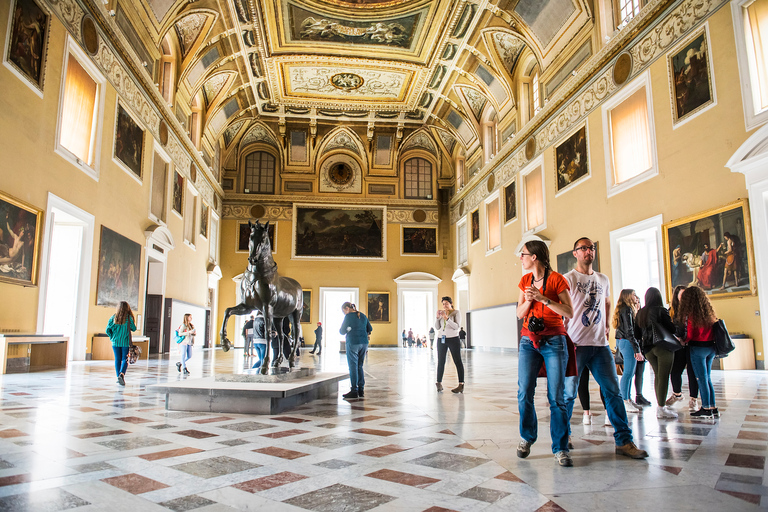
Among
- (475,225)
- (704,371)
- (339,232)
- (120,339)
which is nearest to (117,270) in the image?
(120,339)

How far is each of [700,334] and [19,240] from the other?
463 inches

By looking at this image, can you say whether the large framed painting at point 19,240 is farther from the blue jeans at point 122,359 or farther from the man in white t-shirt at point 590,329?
the man in white t-shirt at point 590,329

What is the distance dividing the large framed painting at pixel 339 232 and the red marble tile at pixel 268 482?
27702mm

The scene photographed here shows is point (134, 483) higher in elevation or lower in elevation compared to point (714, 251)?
lower

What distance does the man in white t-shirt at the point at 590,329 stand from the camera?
12.9ft

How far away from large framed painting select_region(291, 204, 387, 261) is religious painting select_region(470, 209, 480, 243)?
5.83m

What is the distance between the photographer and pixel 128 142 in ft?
51.2

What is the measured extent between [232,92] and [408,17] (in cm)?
914

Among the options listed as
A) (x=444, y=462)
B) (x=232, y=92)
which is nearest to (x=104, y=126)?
(x=232, y=92)

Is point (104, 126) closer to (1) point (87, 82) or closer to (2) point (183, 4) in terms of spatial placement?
(1) point (87, 82)

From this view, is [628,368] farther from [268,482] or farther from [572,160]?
[572,160]

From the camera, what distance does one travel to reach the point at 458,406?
6.32 meters

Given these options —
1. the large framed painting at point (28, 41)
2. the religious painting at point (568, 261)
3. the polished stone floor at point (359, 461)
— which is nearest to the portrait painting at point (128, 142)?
the large framed painting at point (28, 41)

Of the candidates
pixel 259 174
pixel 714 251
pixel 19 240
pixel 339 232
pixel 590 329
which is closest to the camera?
pixel 590 329
